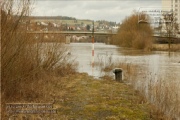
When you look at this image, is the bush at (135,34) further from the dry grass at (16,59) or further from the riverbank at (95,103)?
the dry grass at (16,59)

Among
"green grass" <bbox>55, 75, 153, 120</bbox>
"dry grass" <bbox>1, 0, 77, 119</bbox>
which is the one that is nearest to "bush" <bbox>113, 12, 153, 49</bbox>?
"green grass" <bbox>55, 75, 153, 120</bbox>

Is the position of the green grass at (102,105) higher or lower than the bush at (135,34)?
lower

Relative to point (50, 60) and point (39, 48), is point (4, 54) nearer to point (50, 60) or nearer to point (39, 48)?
point (39, 48)

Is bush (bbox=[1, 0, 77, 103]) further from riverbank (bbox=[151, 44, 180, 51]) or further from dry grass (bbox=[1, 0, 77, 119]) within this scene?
riverbank (bbox=[151, 44, 180, 51])

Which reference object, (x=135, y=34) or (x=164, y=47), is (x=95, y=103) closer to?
(x=164, y=47)

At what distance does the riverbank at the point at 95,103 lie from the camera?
7871mm

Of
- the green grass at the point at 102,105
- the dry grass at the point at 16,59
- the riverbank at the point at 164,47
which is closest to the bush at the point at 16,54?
the dry grass at the point at 16,59

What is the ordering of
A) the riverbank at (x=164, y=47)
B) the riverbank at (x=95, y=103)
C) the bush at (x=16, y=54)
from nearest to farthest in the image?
1. the bush at (x=16, y=54)
2. the riverbank at (x=95, y=103)
3. the riverbank at (x=164, y=47)

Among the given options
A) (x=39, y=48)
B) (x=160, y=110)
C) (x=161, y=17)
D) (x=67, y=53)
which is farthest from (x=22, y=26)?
(x=161, y=17)

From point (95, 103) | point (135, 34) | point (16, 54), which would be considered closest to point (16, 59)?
point (16, 54)

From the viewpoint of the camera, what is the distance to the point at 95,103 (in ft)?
30.6

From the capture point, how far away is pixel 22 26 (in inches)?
335

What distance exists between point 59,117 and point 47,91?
2743 millimetres

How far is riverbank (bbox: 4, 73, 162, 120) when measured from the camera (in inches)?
310
